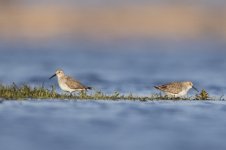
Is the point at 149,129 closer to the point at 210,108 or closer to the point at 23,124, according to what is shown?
the point at 23,124

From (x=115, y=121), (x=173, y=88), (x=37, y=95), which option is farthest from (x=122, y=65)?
(x=115, y=121)

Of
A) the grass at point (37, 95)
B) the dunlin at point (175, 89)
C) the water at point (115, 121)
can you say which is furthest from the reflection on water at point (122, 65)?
the grass at point (37, 95)

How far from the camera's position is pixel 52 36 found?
260 ft

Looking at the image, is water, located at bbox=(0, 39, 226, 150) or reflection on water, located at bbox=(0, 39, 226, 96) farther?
reflection on water, located at bbox=(0, 39, 226, 96)

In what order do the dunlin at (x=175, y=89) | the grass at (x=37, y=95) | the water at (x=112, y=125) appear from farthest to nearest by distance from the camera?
the dunlin at (x=175, y=89) → the grass at (x=37, y=95) → the water at (x=112, y=125)

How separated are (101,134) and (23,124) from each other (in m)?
1.86

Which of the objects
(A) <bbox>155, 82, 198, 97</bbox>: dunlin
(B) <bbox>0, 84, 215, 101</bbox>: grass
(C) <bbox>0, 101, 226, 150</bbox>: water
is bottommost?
(C) <bbox>0, 101, 226, 150</bbox>: water

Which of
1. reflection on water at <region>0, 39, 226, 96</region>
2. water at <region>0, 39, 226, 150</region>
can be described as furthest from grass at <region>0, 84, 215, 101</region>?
reflection on water at <region>0, 39, 226, 96</region>

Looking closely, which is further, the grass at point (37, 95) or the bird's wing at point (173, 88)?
the bird's wing at point (173, 88)

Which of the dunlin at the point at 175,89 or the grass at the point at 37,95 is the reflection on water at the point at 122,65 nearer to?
the dunlin at the point at 175,89

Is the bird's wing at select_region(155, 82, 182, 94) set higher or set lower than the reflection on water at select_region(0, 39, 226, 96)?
lower

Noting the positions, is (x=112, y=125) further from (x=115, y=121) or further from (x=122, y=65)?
(x=122, y=65)

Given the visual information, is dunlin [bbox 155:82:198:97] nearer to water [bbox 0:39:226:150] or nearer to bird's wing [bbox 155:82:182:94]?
bird's wing [bbox 155:82:182:94]

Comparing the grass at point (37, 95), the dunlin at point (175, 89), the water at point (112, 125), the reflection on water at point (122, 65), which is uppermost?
the reflection on water at point (122, 65)
